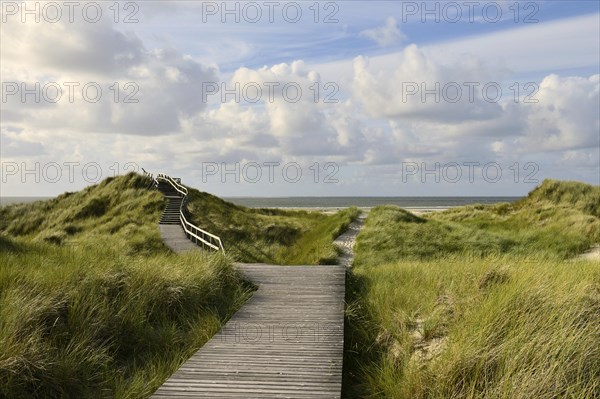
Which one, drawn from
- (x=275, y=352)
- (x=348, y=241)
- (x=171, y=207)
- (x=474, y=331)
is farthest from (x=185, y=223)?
(x=474, y=331)

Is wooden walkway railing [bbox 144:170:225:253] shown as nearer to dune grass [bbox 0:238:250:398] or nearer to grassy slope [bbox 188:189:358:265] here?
grassy slope [bbox 188:189:358:265]

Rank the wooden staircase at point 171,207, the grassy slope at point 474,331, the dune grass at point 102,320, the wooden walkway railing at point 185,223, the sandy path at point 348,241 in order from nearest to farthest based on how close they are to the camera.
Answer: the grassy slope at point 474,331, the dune grass at point 102,320, the sandy path at point 348,241, the wooden walkway railing at point 185,223, the wooden staircase at point 171,207

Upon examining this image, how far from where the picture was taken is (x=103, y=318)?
810 cm

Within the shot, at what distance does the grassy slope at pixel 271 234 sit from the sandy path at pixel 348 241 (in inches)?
13.0

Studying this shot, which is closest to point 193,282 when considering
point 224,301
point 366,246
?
point 224,301

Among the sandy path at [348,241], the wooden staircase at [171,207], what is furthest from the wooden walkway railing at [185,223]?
the sandy path at [348,241]

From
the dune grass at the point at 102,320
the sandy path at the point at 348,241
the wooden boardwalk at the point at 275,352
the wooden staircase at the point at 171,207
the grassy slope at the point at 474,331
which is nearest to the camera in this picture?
the grassy slope at the point at 474,331

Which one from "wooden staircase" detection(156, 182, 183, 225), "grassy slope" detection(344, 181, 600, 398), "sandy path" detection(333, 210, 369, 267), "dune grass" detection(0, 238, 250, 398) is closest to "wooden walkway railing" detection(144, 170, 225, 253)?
"wooden staircase" detection(156, 182, 183, 225)

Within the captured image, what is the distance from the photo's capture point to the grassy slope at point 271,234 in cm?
2198

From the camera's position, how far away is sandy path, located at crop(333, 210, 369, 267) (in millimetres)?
20167

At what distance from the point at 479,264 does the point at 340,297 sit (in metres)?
2.95

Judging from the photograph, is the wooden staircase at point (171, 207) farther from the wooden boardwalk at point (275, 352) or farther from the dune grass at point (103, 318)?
the wooden boardwalk at point (275, 352)

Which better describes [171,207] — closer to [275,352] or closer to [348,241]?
[348,241]

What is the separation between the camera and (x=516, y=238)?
72.2 ft
